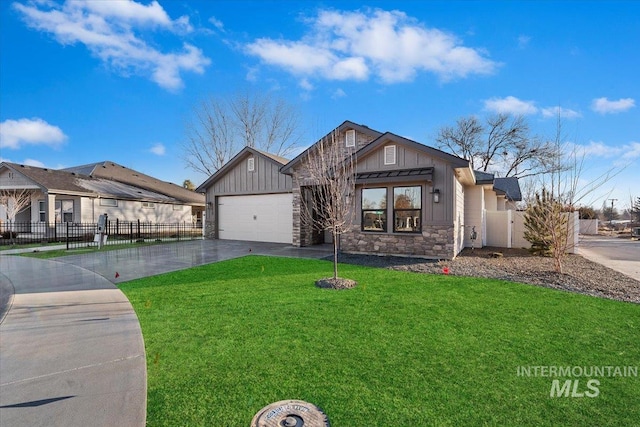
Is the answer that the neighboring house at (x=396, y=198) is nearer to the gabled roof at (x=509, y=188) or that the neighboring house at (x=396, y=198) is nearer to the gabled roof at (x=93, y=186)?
the gabled roof at (x=509, y=188)

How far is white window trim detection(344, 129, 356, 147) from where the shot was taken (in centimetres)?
1259

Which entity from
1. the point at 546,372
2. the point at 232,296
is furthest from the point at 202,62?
the point at 546,372

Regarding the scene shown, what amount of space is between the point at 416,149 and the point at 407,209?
1.98 meters

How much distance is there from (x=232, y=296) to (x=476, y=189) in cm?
1125

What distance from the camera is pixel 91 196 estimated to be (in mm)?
17422

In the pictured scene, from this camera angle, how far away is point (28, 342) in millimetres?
3670

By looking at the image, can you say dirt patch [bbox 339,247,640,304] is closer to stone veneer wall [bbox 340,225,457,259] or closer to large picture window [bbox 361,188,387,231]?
stone veneer wall [bbox 340,225,457,259]

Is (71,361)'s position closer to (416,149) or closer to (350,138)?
(416,149)

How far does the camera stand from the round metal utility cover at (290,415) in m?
2.17

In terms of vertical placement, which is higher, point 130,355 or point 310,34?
point 310,34

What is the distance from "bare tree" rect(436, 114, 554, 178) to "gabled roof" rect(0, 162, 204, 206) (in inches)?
952

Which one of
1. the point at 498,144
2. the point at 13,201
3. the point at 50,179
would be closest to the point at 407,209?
the point at 50,179

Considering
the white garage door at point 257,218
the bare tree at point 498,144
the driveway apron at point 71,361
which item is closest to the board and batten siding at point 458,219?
the white garage door at point 257,218

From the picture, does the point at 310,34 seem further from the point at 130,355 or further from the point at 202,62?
the point at 130,355
